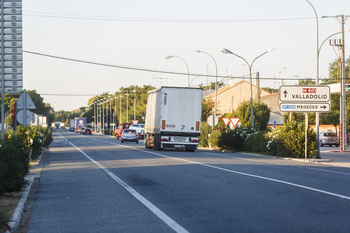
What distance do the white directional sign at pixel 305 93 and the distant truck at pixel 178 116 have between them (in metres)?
6.14

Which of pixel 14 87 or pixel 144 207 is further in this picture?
pixel 14 87

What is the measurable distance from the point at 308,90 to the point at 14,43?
15.2m

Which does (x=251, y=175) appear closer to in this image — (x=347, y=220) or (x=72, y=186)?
(x=72, y=186)

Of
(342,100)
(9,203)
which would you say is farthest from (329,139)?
(9,203)

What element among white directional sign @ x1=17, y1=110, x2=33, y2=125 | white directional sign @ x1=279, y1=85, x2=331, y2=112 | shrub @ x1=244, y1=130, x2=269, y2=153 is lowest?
shrub @ x1=244, y1=130, x2=269, y2=153

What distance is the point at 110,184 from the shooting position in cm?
1254

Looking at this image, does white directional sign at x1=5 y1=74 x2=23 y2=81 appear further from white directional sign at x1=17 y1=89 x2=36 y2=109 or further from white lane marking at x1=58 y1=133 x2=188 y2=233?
white lane marking at x1=58 y1=133 x2=188 y2=233

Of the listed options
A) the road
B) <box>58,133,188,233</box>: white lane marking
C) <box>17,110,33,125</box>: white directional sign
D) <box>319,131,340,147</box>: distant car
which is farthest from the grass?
<box>319,131,340,147</box>: distant car

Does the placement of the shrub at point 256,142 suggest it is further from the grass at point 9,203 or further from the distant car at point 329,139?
the grass at point 9,203

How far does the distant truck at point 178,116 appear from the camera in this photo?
1152 inches

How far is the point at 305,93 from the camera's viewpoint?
2505 cm

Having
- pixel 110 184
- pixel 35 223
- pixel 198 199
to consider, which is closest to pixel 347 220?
pixel 198 199

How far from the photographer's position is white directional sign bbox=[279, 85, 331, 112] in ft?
81.7

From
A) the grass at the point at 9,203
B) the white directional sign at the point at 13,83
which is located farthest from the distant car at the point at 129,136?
the grass at the point at 9,203
